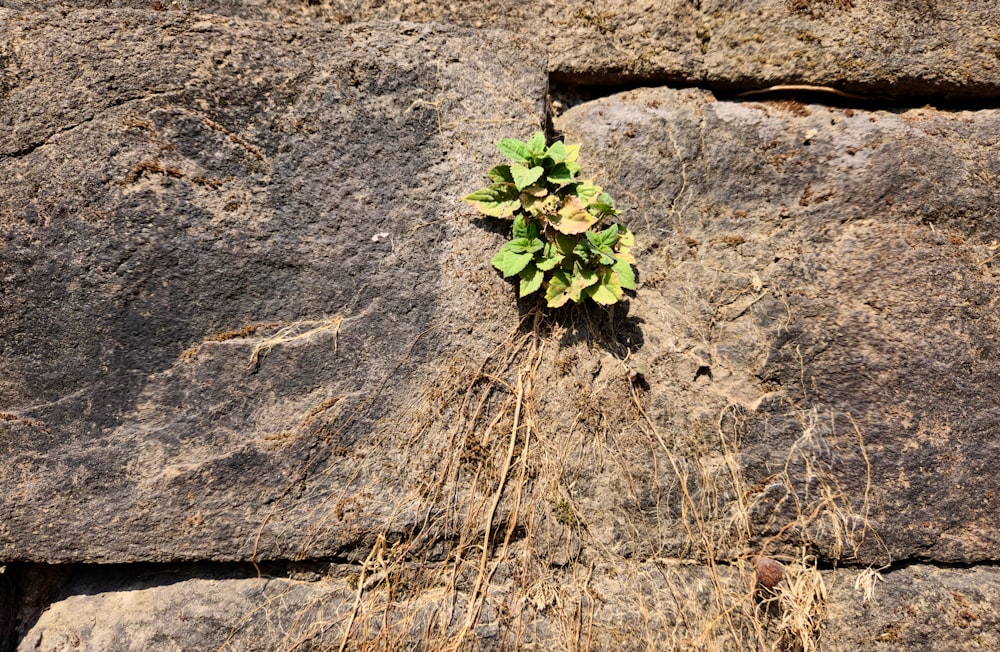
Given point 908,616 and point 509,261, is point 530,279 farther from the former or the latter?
point 908,616

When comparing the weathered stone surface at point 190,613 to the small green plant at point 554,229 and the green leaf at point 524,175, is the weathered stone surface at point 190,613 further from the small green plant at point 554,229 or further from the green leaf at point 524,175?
the green leaf at point 524,175

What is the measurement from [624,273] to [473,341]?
18.3 inches

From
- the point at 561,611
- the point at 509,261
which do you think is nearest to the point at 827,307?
the point at 509,261

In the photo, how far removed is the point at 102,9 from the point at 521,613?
200 centimetres

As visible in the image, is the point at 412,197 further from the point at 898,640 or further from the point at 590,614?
the point at 898,640

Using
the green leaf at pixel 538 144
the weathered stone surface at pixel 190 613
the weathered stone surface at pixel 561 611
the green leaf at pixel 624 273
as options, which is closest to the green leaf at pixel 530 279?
the green leaf at pixel 624 273

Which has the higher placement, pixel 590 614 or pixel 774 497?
pixel 774 497

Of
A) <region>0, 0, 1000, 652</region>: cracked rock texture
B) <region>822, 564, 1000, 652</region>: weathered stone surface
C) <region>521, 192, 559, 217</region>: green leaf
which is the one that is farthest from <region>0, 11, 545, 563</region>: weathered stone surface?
<region>822, 564, 1000, 652</region>: weathered stone surface

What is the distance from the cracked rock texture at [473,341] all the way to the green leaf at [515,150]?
117mm

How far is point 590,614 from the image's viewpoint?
161 cm

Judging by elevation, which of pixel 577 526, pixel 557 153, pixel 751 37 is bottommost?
pixel 577 526

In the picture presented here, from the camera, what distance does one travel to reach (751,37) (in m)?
1.75

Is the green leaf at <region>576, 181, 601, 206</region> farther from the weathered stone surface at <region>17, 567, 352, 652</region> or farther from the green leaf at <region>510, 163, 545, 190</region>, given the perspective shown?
the weathered stone surface at <region>17, 567, 352, 652</region>

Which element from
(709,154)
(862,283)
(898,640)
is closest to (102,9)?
(709,154)
